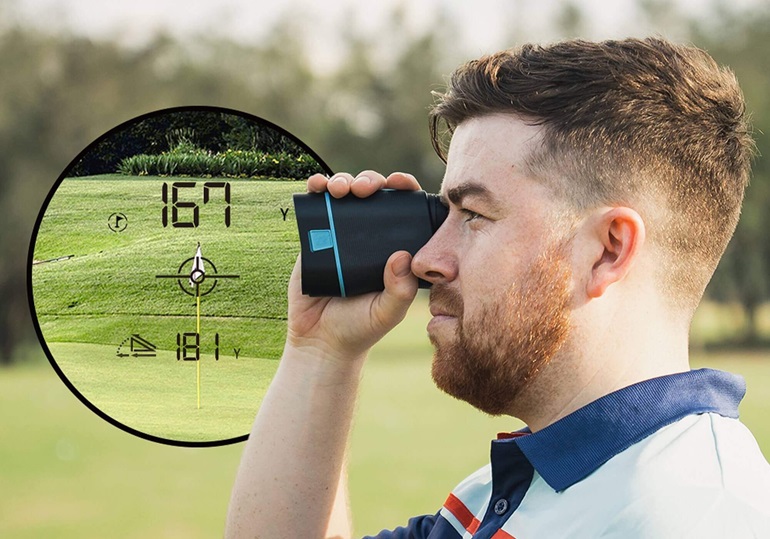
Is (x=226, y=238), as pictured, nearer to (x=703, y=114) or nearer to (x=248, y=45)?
(x=703, y=114)

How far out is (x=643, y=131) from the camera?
1916mm

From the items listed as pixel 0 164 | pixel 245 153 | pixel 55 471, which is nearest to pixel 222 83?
pixel 0 164

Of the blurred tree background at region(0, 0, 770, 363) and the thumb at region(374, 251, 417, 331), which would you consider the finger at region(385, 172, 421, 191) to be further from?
the blurred tree background at region(0, 0, 770, 363)

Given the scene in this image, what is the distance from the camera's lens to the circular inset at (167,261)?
218 cm

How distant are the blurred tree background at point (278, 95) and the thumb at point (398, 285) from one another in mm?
18819

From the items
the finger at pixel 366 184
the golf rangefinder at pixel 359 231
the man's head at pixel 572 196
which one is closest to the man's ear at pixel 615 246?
the man's head at pixel 572 196

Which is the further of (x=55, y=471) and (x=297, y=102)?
(x=297, y=102)

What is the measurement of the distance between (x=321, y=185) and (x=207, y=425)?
58 centimetres

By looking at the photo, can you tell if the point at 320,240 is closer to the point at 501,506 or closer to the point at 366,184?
the point at 366,184

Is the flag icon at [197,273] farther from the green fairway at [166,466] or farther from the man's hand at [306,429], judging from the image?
the green fairway at [166,466]

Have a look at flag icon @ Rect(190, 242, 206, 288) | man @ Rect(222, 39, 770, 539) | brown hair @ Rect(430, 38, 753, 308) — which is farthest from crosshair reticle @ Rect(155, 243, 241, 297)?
brown hair @ Rect(430, 38, 753, 308)

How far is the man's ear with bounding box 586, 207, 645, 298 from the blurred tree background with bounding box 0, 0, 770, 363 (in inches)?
756

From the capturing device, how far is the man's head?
6.12 ft

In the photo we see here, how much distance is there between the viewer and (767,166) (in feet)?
97.2
